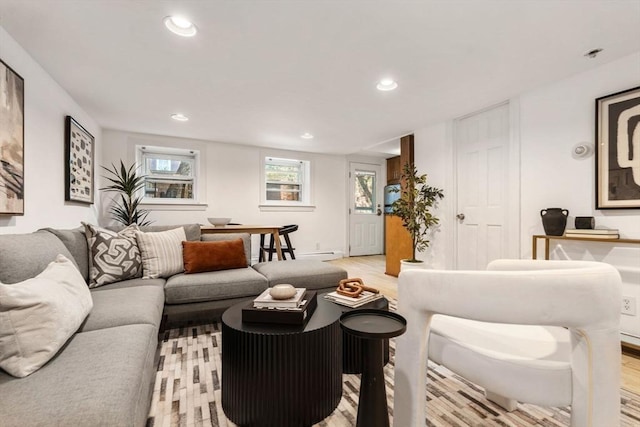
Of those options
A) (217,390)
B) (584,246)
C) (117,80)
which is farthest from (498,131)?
(117,80)

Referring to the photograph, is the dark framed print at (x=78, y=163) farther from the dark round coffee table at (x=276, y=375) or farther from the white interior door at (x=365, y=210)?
the white interior door at (x=365, y=210)

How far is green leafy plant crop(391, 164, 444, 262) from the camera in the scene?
3.83 m

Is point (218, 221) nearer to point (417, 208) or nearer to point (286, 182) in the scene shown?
point (286, 182)

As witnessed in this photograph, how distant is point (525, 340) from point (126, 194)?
4749 millimetres

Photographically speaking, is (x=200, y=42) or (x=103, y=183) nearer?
(x=200, y=42)

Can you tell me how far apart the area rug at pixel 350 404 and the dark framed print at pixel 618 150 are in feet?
4.70

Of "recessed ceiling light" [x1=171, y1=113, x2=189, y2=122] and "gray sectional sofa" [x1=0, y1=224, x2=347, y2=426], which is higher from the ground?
"recessed ceiling light" [x1=171, y1=113, x2=189, y2=122]

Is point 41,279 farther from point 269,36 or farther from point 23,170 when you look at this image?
point 269,36

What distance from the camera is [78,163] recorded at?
A: 3.03m

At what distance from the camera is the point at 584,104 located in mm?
2430

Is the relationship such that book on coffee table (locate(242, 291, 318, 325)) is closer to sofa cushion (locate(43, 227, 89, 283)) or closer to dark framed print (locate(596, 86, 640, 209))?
sofa cushion (locate(43, 227, 89, 283))

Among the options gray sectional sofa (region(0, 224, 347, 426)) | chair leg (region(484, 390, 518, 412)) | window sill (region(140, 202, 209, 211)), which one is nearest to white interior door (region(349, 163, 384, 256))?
window sill (region(140, 202, 209, 211))

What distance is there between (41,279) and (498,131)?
391 cm

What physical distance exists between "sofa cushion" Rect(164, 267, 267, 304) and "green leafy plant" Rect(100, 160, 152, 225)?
205cm
